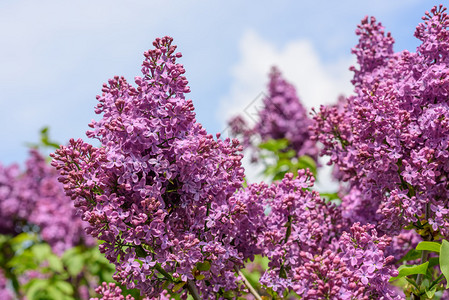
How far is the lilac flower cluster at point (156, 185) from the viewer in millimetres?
2494

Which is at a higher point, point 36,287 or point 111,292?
point 36,287

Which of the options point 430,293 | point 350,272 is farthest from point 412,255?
point 350,272

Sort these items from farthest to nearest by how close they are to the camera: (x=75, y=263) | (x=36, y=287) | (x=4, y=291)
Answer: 1. (x=4, y=291)
2. (x=36, y=287)
3. (x=75, y=263)

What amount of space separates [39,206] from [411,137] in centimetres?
744

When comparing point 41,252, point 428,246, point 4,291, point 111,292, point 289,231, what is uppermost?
point 4,291

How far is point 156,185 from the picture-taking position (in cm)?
251

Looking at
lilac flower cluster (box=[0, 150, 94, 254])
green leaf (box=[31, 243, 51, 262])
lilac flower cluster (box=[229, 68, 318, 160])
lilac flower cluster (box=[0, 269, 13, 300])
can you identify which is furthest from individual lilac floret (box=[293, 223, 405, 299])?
lilac flower cluster (box=[0, 269, 13, 300])

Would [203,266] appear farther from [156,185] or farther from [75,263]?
[75,263]

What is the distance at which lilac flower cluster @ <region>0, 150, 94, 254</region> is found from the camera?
28.5 ft

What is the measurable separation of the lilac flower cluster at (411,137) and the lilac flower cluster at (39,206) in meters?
6.43

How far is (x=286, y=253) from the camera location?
2996 millimetres

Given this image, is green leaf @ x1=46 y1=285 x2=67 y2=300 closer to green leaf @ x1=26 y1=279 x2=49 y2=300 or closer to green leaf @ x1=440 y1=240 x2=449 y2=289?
green leaf @ x1=26 y1=279 x2=49 y2=300

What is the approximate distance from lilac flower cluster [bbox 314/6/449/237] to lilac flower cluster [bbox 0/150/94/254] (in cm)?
643

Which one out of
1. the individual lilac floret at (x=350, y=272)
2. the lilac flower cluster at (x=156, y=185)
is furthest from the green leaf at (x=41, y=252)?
the individual lilac floret at (x=350, y=272)
